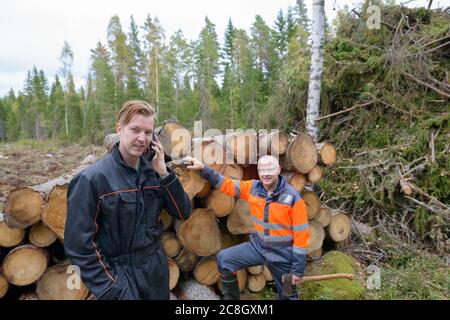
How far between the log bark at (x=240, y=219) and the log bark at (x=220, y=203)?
0.13m

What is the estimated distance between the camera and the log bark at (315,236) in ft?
12.9

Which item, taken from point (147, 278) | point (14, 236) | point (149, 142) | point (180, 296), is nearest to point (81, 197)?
point (149, 142)

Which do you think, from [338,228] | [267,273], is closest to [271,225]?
[267,273]

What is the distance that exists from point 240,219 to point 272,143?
897mm

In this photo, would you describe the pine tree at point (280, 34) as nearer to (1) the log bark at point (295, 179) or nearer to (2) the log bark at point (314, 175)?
(2) the log bark at point (314, 175)

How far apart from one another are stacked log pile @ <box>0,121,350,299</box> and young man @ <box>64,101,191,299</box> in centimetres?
88

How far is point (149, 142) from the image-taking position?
2043mm

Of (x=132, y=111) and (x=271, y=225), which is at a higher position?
(x=132, y=111)

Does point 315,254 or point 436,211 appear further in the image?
point 436,211

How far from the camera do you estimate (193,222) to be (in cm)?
318

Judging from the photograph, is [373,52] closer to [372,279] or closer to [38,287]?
[372,279]

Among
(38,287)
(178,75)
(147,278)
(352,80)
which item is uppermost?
(178,75)

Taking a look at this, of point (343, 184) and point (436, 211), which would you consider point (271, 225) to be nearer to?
point (436, 211)
